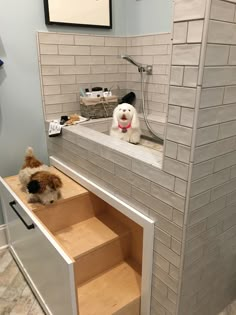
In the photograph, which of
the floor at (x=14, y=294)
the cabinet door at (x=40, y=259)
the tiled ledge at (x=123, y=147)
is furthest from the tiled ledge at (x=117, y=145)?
the floor at (x=14, y=294)

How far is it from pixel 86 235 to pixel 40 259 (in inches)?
11.1

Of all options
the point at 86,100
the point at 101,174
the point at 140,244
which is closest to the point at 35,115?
the point at 86,100

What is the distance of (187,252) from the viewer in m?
0.98

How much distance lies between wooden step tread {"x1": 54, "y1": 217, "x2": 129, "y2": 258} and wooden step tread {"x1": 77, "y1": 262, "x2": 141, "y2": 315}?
0.63 feet

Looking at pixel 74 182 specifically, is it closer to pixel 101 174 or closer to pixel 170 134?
pixel 101 174

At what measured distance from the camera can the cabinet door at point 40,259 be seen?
0.99m

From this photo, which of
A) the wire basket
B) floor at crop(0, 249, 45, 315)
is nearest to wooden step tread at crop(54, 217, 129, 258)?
floor at crop(0, 249, 45, 315)

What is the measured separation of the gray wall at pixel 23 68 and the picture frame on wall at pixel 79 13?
4cm

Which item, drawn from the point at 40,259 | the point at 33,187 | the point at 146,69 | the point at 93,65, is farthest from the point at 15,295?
the point at 146,69

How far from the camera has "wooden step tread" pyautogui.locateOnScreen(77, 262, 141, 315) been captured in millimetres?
1201

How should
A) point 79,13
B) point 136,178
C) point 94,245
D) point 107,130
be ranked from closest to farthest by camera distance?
point 136,178 → point 94,245 → point 79,13 → point 107,130

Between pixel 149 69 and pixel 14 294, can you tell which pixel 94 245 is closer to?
pixel 14 294

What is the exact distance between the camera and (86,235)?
4.64ft

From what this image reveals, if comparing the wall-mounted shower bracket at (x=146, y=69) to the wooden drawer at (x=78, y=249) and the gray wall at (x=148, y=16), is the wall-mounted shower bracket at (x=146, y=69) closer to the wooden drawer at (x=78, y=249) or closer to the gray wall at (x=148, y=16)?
the gray wall at (x=148, y=16)
